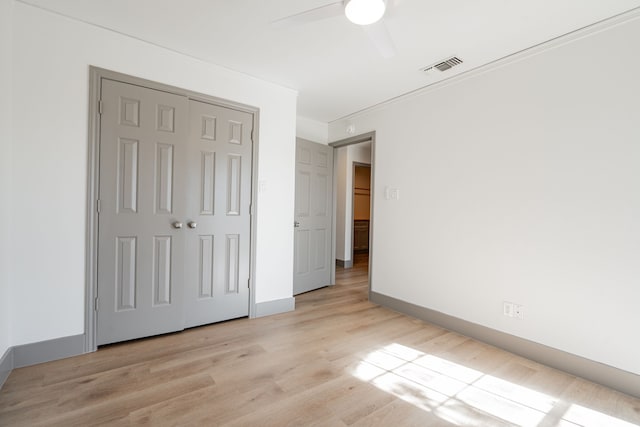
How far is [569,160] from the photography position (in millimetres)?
2188

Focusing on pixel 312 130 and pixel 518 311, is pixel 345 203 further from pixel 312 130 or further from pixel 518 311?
pixel 518 311

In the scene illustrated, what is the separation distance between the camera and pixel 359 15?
1.63 meters

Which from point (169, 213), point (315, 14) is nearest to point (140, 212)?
point (169, 213)

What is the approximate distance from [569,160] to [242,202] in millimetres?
2846

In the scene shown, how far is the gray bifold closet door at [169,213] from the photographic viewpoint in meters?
2.34

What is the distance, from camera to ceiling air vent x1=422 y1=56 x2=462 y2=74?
2570mm

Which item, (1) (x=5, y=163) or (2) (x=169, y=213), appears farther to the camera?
(2) (x=169, y=213)

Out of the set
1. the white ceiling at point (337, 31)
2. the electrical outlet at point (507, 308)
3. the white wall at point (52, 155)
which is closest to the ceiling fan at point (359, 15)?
the white ceiling at point (337, 31)

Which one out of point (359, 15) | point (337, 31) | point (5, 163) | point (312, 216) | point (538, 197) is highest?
point (337, 31)

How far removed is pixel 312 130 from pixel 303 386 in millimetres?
3501

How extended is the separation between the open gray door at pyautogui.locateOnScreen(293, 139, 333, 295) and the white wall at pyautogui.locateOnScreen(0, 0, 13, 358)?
8.66ft

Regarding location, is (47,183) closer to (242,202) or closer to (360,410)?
(242,202)

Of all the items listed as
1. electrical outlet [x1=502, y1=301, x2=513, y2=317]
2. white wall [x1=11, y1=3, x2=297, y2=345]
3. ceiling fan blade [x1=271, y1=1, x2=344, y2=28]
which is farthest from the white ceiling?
electrical outlet [x1=502, y1=301, x2=513, y2=317]

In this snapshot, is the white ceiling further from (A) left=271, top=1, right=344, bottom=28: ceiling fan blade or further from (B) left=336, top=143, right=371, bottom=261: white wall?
(B) left=336, top=143, right=371, bottom=261: white wall
